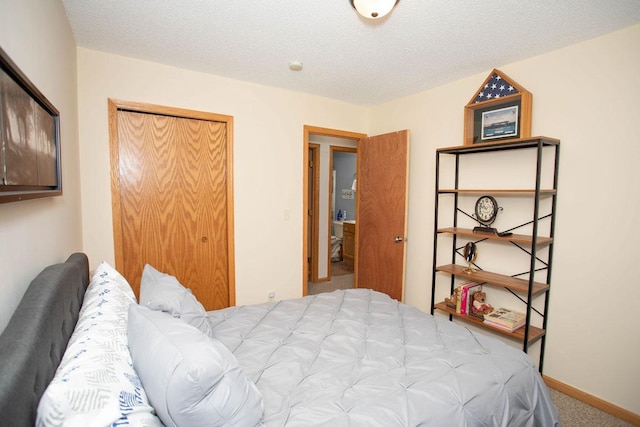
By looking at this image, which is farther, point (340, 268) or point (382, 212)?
point (340, 268)

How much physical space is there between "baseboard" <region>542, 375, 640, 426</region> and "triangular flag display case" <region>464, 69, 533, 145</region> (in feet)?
6.35

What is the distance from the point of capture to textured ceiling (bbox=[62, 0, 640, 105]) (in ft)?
6.01

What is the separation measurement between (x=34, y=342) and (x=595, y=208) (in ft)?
9.96

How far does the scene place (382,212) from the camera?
11.8 feet

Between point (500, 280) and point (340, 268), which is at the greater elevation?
point (500, 280)

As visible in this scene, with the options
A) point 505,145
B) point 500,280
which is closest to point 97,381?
point 500,280

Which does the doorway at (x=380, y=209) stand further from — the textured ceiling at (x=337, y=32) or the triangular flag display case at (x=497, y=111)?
the textured ceiling at (x=337, y=32)

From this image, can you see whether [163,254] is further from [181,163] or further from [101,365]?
[101,365]

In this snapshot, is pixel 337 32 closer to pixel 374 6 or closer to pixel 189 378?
pixel 374 6

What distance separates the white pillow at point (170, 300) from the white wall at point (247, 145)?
1.23m

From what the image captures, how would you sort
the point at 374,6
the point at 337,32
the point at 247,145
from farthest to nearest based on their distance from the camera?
the point at 247,145, the point at 337,32, the point at 374,6

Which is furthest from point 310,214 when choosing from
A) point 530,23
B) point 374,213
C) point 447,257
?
point 530,23

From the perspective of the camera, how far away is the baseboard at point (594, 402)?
2027 millimetres

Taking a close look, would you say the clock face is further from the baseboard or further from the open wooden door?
the baseboard
